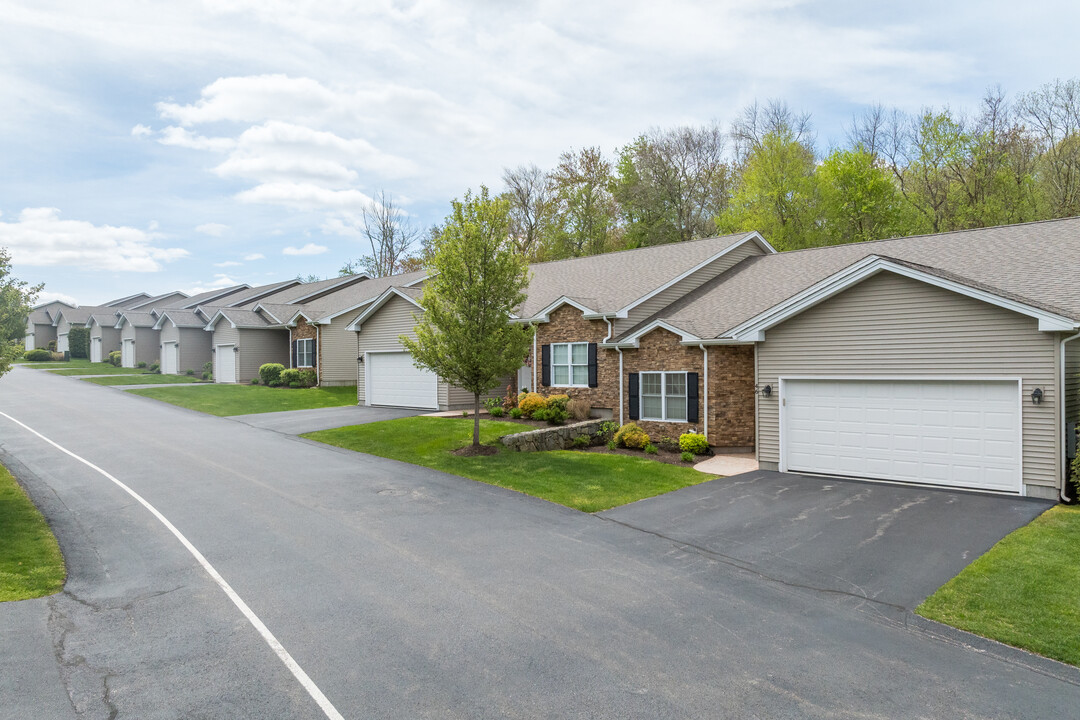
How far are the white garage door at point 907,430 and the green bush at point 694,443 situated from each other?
8.28 feet

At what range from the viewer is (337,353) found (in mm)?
33344

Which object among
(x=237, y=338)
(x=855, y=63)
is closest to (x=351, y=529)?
(x=855, y=63)

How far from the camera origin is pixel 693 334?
→ 57.2 ft

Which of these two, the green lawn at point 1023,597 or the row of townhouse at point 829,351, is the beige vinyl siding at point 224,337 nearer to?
the row of townhouse at point 829,351

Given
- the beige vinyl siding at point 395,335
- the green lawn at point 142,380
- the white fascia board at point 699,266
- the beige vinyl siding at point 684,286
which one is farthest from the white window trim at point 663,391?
the green lawn at point 142,380

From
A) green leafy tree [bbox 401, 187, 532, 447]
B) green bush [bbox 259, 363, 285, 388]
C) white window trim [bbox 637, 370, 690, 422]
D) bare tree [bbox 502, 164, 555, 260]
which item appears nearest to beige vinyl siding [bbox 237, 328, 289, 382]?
green bush [bbox 259, 363, 285, 388]

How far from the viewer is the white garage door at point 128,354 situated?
46.3 meters

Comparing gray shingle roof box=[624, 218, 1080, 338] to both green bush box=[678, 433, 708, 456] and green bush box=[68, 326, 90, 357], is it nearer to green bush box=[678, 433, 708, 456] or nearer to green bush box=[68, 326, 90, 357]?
green bush box=[678, 433, 708, 456]

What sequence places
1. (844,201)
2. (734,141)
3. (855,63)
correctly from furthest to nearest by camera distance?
1. (734,141)
2. (844,201)
3. (855,63)

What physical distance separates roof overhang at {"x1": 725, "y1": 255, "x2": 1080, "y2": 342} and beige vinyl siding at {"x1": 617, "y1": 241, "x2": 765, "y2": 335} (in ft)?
14.6

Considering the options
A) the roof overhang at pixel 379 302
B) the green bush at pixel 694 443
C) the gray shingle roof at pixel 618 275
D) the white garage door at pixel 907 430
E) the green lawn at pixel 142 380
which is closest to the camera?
the white garage door at pixel 907 430

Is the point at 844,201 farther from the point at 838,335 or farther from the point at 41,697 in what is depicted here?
the point at 41,697

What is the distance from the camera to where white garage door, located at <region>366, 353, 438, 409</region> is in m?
25.3

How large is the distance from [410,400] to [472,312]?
35.3ft
